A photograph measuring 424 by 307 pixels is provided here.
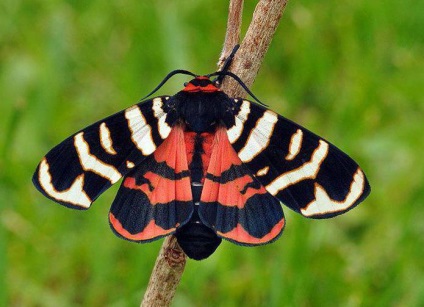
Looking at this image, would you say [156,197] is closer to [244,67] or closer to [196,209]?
[196,209]

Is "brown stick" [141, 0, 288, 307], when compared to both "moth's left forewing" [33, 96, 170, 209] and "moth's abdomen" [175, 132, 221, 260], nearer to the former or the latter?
"moth's abdomen" [175, 132, 221, 260]

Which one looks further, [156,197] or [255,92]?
[255,92]

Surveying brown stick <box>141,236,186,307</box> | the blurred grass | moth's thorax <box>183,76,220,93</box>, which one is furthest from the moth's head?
the blurred grass

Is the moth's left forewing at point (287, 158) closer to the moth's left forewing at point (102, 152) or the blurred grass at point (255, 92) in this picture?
the moth's left forewing at point (102, 152)

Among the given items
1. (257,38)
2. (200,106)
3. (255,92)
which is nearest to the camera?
(257,38)

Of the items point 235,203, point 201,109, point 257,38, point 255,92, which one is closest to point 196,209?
point 235,203

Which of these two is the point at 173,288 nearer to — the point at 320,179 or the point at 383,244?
the point at 320,179

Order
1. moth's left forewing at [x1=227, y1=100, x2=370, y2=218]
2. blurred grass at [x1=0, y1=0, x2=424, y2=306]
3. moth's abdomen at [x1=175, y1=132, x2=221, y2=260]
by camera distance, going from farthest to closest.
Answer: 1. blurred grass at [x1=0, y1=0, x2=424, y2=306]
2. moth's left forewing at [x1=227, y1=100, x2=370, y2=218]
3. moth's abdomen at [x1=175, y1=132, x2=221, y2=260]
